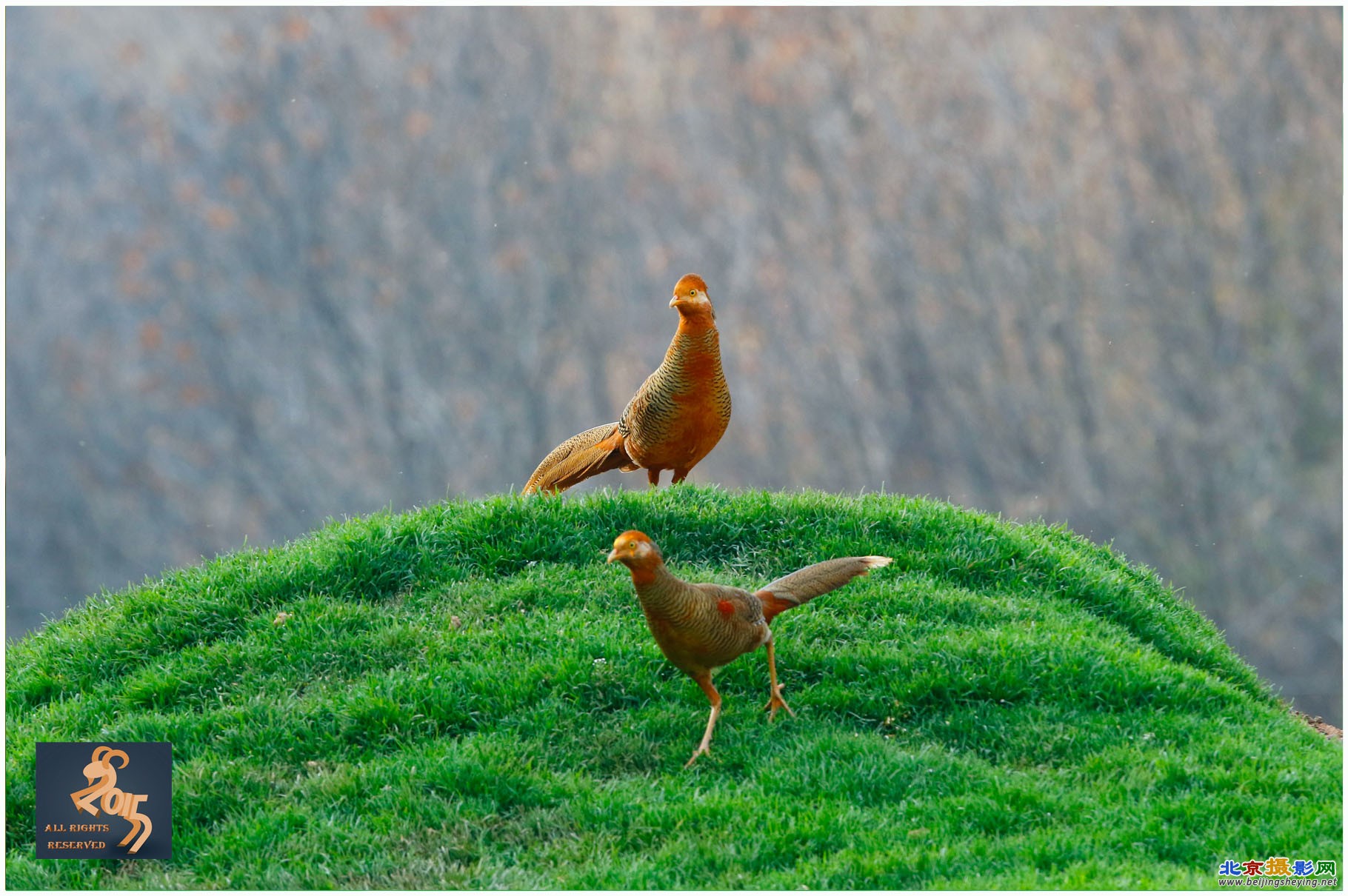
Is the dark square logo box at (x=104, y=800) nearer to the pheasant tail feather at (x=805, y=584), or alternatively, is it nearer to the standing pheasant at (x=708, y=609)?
the standing pheasant at (x=708, y=609)

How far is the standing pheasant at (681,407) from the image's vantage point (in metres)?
4.68

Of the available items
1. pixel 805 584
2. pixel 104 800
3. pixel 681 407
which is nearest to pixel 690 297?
pixel 681 407

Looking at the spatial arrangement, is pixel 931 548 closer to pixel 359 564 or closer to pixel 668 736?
pixel 668 736

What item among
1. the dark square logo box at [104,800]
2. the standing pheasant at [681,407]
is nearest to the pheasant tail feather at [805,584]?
the standing pheasant at [681,407]

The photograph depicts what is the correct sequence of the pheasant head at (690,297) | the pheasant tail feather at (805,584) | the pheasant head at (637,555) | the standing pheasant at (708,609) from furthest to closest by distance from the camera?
the pheasant head at (690,297) → the pheasant tail feather at (805,584) → the standing pheasant at (708,609) → the pheasant head at (637,555)

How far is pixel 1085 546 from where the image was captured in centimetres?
576

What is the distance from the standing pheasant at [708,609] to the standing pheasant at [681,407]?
104 centimetres

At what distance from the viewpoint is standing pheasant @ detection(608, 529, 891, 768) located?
3.39 m

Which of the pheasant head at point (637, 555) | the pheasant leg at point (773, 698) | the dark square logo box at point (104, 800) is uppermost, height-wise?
the pheasant head at point (637, 555)

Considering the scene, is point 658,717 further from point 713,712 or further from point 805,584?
point 805,584

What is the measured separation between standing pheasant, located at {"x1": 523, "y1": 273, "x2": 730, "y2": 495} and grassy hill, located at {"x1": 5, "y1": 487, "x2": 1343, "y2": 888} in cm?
23

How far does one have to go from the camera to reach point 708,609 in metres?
3.54

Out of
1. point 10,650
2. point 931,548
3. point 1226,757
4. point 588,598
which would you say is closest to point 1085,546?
point 931,548

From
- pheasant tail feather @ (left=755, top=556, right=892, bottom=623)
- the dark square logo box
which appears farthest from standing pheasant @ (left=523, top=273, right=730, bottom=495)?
the dark square logo box
